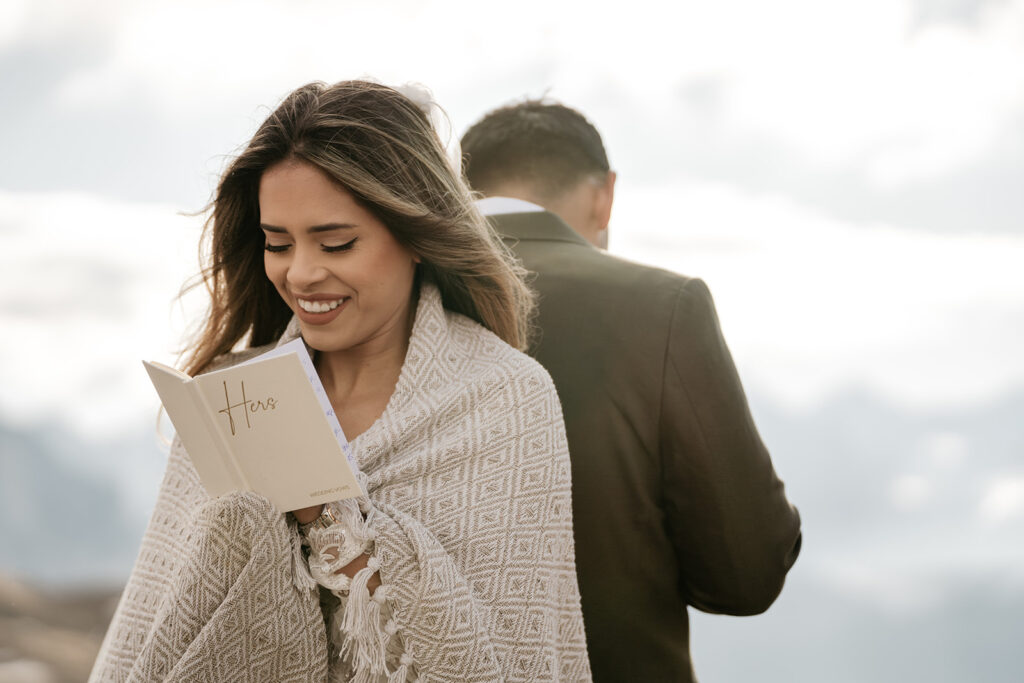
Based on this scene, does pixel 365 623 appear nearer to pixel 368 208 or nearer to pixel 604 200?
pixel 368 208

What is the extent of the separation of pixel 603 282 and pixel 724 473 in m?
0.51

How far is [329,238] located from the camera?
2.04 m

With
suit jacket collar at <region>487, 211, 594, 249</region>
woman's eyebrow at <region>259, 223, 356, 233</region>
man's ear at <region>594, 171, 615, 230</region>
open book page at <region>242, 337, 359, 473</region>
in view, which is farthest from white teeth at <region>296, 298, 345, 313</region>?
man's ear at <region>594, 171, 615, 230</region>

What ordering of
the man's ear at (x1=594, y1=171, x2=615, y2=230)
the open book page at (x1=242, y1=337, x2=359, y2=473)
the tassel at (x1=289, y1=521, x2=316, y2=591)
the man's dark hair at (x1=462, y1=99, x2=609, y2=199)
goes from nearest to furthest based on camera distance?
the open book page at (x1=242, y1=337, x2=359, y2=473)
the tassel at (x1=289, y1=521, x2=316, y2=591)
the man's dark hair at (x1=462, y1=99, x2=609, y2=199)
the man's ear at (x1=594, y1=171, x2=615, y2=230)

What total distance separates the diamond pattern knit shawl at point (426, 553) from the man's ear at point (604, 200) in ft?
2.96

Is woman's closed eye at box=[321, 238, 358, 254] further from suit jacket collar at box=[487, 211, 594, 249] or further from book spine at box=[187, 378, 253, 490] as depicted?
suit jacket collar at box=[487, 211, 594, 249]

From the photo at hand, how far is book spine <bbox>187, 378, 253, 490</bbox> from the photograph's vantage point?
170 cm

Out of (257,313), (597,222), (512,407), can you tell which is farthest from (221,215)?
(597,222)

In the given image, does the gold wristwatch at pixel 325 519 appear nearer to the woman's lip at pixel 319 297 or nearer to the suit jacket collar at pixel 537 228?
the woman's lip at pixel 319 297

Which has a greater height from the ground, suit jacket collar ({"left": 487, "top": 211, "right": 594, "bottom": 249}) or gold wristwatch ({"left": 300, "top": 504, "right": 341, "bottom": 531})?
suit jacket collar ({"left": 487, "top": 211, "right": 594, "bottom": 249})

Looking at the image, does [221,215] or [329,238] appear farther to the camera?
[221,215]

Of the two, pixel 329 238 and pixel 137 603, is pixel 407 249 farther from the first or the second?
pixel 137 603

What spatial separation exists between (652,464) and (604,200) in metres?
0.97

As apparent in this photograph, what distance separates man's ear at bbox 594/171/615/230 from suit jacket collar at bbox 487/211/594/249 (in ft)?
1.31
